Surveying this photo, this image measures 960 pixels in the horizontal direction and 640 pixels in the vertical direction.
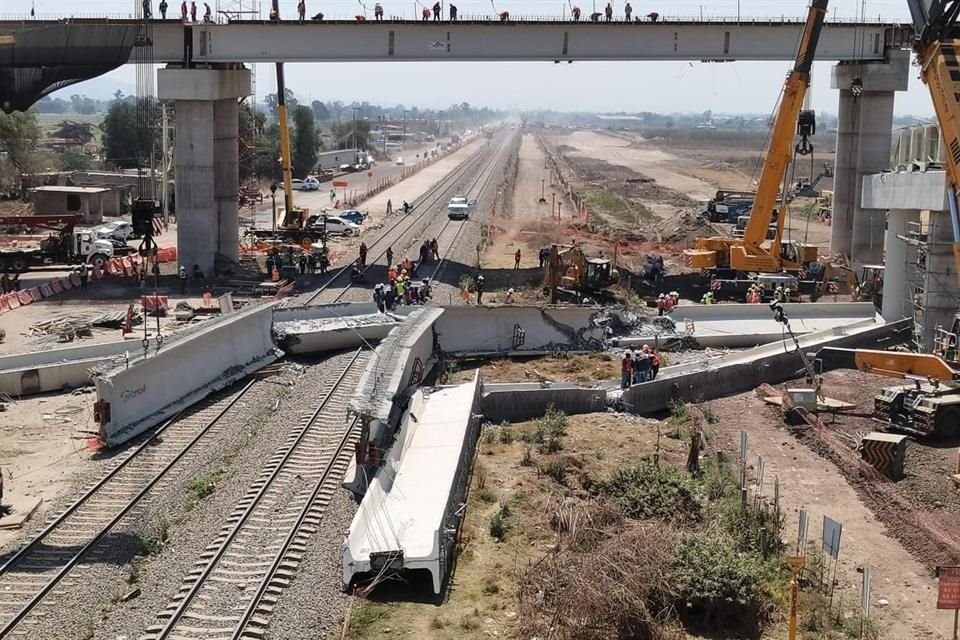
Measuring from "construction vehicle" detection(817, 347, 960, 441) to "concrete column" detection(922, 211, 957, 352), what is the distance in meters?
3.63

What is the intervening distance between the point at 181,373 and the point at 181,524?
8.52 meters

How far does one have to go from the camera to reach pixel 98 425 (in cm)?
2455

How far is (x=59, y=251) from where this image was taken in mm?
45750

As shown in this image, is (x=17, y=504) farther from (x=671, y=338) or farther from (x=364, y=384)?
(x=671, y=338)

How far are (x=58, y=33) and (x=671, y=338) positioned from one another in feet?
79.6

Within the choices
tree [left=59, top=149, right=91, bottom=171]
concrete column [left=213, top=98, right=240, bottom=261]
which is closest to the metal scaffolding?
concrete column [left=213, top=98, right=240, bottom=261]

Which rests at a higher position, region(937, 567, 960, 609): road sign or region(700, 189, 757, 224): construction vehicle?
region(700, 189, 757, 224): construction vehicle

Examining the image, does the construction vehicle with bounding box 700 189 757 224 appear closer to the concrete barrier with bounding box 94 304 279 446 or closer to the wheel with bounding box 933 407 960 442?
the concrete barrier with bounding box 94 304 279 446

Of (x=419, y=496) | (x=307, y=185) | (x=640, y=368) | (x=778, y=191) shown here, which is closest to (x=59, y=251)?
(x=640, y=368)

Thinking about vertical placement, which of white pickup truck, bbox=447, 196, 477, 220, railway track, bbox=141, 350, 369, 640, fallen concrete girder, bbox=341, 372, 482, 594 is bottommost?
railway track, bbox=141, 350, 369, 640

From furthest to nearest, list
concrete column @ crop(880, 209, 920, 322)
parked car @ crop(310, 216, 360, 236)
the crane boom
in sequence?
parked car @ crop(310, 216, 360, 236) < the crane boom < concrete column @ crop(880, 209, 920, 322)

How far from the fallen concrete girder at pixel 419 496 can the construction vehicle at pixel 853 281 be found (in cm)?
2041

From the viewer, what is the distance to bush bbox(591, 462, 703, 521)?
63.9 ft

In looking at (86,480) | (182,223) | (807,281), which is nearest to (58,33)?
(182,223)
